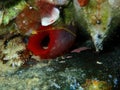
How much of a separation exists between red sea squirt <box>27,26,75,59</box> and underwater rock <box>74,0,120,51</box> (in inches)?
11.1

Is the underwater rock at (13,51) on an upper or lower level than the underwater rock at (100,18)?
lower

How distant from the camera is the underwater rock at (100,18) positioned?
133 inches

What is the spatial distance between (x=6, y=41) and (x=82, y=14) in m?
1.03

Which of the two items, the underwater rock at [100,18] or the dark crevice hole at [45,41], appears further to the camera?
the dark crevice hole at [45,41]

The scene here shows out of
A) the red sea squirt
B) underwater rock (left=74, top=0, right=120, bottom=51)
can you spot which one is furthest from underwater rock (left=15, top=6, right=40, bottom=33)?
underwater rock (left=74, top=0, right=120, bottom=51)

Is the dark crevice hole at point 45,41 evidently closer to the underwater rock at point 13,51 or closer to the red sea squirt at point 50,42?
the red sea squirt at point 50,42

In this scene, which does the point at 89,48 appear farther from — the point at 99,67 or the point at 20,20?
the point at 20,20

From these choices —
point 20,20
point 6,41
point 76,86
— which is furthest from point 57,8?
point 76,86

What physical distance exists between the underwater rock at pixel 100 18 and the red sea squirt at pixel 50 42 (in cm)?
28

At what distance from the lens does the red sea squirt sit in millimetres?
3564

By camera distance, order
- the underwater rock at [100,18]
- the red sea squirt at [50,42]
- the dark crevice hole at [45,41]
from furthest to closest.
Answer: the dark crevice hole at [45,41] < the red sea squirt at [50,42] < the underwater rock at [100,18]

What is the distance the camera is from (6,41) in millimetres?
3932

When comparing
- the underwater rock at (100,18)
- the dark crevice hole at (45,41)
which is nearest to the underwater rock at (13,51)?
the dark crevice hole at (45,41)

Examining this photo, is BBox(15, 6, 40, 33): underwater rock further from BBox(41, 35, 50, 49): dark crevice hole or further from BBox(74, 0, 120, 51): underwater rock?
BBox(74, 0, 120, 51): underwater rock
